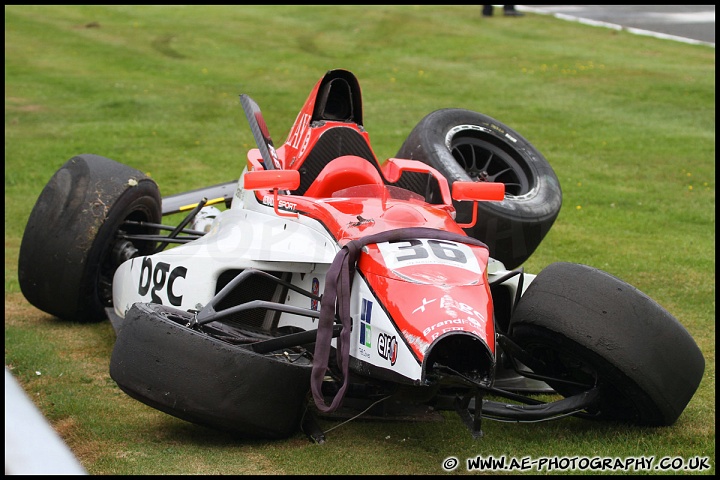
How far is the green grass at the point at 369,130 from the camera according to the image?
5.52m

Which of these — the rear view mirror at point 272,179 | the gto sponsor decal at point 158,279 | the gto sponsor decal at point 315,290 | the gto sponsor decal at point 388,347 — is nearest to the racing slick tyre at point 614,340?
the gto sponsor decal at point 388,347

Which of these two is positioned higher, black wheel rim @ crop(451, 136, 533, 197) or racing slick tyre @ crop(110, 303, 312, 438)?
black wheel rim @ crop(451, 136, 533, 197)

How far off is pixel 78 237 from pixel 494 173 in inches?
144

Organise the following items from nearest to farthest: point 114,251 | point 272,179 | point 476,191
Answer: point 272,179 < point 476,191 < point 114,251

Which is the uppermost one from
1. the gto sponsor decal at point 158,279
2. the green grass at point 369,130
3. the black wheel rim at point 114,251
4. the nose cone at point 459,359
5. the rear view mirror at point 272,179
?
the rear view mirror at point 272,179

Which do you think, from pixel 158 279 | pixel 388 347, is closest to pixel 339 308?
pixel 388 347

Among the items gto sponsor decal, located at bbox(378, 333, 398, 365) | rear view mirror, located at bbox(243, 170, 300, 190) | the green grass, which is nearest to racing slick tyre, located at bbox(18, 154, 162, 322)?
the green grass

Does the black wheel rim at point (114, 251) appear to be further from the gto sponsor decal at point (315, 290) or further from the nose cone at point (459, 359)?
the nose cone at point (459, 359)

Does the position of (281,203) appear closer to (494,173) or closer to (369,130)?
(494,173)

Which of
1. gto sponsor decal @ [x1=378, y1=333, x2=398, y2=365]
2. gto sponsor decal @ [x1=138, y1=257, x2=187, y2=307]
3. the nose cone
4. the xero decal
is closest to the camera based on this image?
the nose cone

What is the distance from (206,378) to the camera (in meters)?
5.16

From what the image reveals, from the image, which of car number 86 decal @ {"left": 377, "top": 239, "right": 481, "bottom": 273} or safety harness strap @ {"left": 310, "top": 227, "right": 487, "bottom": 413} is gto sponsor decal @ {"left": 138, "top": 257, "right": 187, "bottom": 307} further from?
car number 86 decal @ {"left": 377, "top": 239, "right": 481, "bottom": 273}

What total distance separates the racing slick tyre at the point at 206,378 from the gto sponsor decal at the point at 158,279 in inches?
40.4

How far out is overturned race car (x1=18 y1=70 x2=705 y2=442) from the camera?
203 inches
